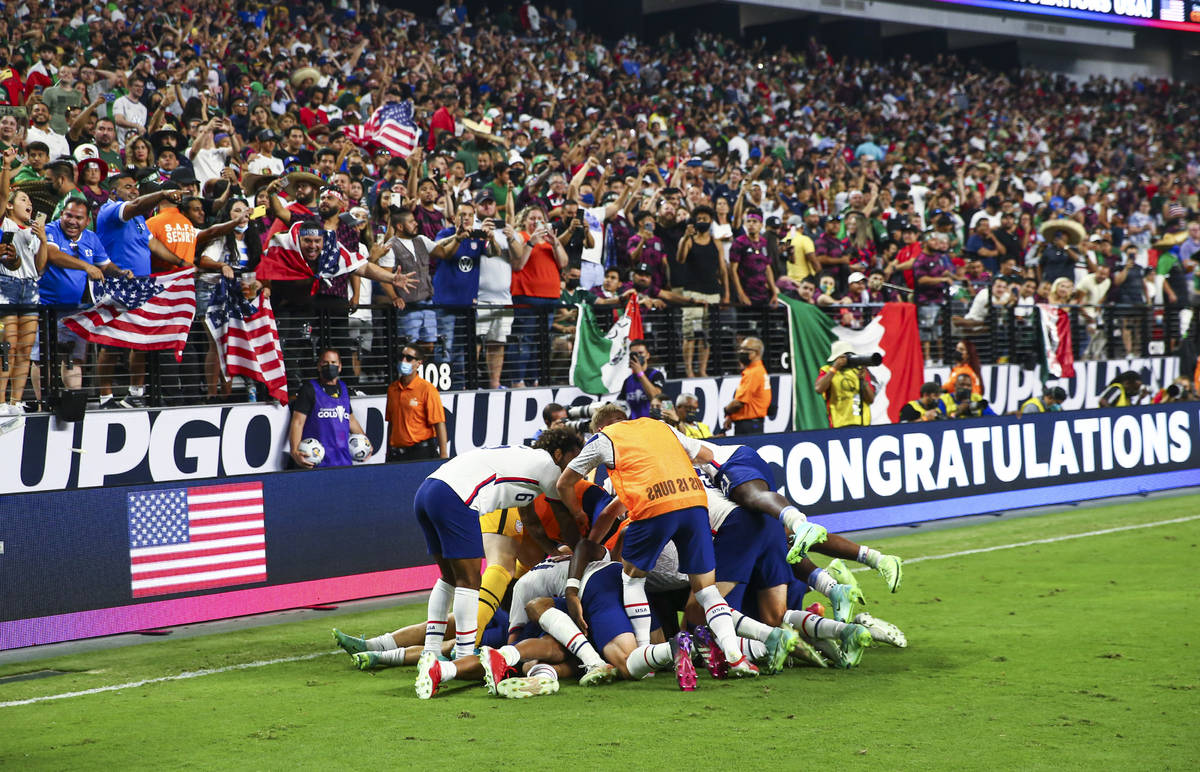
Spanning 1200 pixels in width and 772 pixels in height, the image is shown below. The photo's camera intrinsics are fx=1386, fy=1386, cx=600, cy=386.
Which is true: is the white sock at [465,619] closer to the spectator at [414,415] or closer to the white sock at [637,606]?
the white sock at [637,606]

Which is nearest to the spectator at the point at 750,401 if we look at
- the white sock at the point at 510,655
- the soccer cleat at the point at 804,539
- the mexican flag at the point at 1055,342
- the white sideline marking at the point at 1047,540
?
the white sideline marking at the point at 1047,540

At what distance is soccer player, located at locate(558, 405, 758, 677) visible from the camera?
324 inches

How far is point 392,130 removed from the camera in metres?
19.3

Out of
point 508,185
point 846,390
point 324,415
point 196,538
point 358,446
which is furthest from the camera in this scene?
point 508,185

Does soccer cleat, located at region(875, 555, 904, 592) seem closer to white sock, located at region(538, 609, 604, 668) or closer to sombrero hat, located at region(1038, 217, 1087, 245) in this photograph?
white sock, located at region(538, 609, 604, 668)

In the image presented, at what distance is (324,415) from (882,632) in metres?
6.81

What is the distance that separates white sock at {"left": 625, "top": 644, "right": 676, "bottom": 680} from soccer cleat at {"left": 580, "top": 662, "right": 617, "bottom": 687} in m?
0.12

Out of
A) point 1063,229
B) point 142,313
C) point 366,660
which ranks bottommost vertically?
point 366,660

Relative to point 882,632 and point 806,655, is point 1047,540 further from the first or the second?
point 806,655

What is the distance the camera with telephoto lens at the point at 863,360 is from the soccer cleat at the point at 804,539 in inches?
360

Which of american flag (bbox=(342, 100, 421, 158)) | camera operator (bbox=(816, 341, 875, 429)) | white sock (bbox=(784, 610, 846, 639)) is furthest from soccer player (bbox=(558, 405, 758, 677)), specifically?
american flag (bbox=(342, 100, 421, 158))

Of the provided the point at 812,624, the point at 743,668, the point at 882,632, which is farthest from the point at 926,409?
the point at 743,668

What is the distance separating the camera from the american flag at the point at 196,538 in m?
10.8

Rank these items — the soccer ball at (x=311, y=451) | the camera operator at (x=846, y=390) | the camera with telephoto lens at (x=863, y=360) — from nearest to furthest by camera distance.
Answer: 1. the soccer ball at (x=311, y=451)
2. the camera with telephoto lens at (x=863, y=360)
3. the camera operator at (x=846, y=390)
